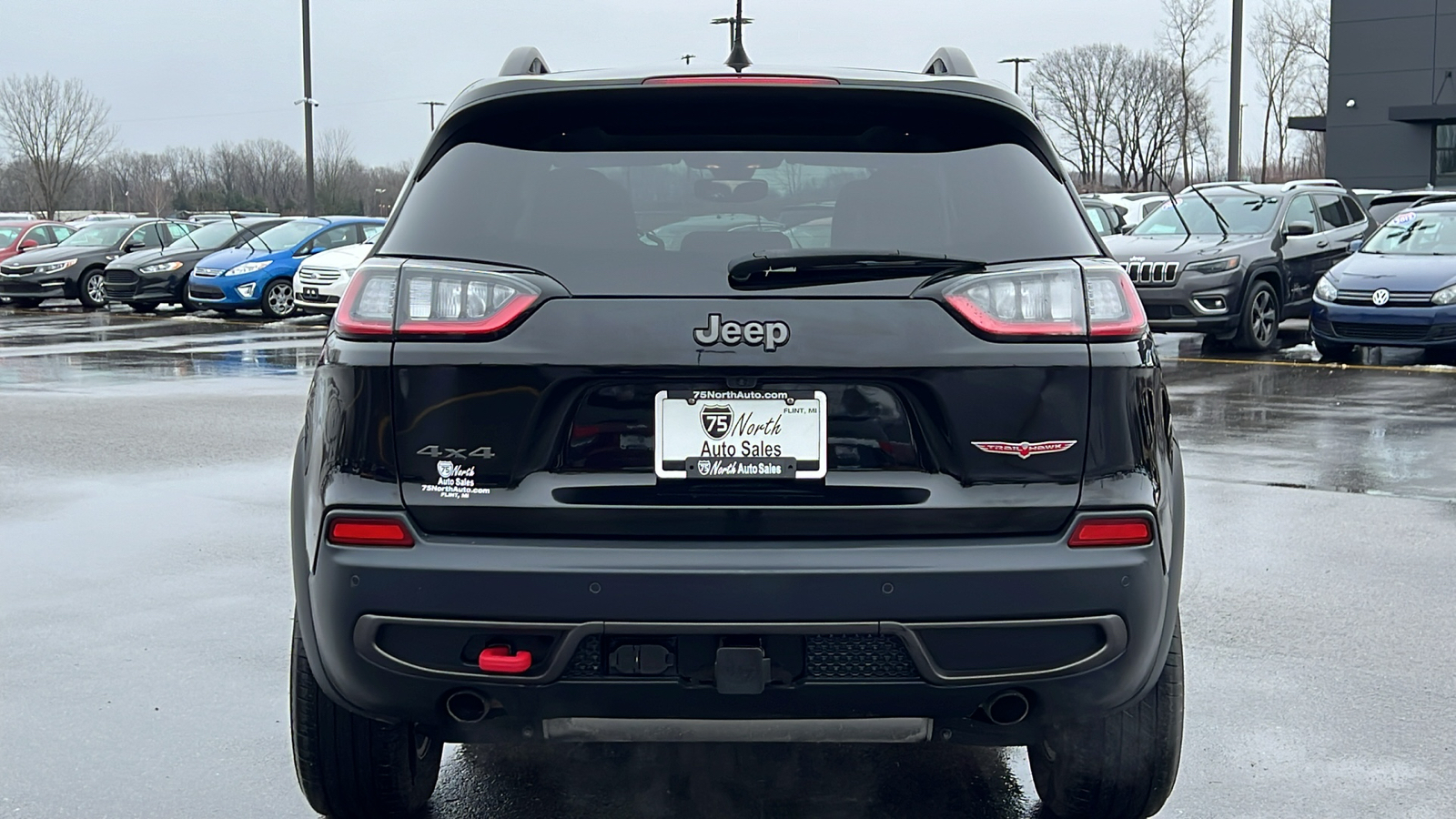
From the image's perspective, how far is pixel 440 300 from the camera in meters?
2.84

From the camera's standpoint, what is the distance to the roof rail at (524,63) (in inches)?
140

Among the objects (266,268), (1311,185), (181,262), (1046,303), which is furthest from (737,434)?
(181,262)

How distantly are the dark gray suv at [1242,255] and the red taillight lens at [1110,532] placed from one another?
39.7 ft

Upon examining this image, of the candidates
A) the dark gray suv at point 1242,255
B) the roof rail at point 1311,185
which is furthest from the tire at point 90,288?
the roof rail at point 1311,185

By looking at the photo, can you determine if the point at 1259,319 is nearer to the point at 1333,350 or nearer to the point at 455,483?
the point at 1333,350

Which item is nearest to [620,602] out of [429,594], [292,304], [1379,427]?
[429,594]

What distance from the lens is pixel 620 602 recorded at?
8.91 feet

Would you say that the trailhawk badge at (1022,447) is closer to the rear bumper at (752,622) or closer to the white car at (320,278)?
the rear bumper at (752,622)

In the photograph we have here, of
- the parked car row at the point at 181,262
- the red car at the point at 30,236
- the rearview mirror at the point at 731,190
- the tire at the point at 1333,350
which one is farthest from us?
the red car at the point at 30,236

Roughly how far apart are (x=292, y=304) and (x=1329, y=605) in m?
19.7

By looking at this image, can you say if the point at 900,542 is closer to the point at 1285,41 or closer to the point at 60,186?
the point at 60,186

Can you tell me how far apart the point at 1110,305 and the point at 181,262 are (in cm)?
2331

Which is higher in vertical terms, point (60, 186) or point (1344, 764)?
point (60, 186)

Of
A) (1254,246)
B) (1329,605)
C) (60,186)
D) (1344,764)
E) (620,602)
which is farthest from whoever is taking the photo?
(60,186)
